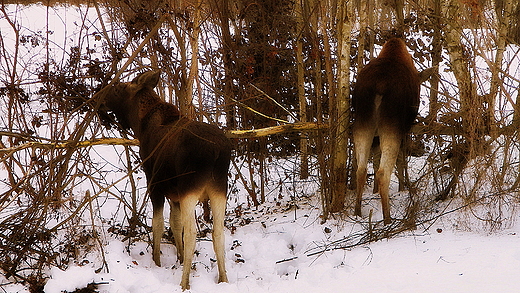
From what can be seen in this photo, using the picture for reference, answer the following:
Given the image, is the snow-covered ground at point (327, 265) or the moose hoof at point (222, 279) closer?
the snow-covered ground at point (327, 265)

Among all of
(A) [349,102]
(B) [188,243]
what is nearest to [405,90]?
(A) [349,102]

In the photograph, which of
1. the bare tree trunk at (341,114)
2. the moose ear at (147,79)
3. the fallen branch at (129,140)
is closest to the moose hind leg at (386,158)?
the bare tree trunk at (341,114)

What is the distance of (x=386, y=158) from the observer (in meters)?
7.05

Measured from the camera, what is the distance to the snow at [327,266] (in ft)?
17.5

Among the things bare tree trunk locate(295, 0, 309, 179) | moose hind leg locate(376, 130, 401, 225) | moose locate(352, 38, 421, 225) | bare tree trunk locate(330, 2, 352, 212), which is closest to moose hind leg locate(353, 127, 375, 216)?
moose locate(352, 38, 421, 225)

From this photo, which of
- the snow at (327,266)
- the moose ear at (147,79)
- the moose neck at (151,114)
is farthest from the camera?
the moose ear at (147,79)

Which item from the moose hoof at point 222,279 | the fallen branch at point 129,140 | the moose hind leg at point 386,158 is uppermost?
the fallen branch at point 129,140

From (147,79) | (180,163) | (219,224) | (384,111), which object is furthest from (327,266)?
(147,79)

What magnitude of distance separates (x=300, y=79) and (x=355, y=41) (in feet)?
4.58

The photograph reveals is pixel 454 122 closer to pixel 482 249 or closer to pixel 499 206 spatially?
pixel 499 206

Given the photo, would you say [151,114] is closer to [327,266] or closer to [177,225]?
[177,225]

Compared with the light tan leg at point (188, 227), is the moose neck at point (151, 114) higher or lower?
higher

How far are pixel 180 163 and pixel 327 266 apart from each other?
1.95 metres

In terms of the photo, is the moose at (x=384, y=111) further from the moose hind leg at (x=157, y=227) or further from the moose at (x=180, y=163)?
the moose hind leg at (x=157, y=227)
